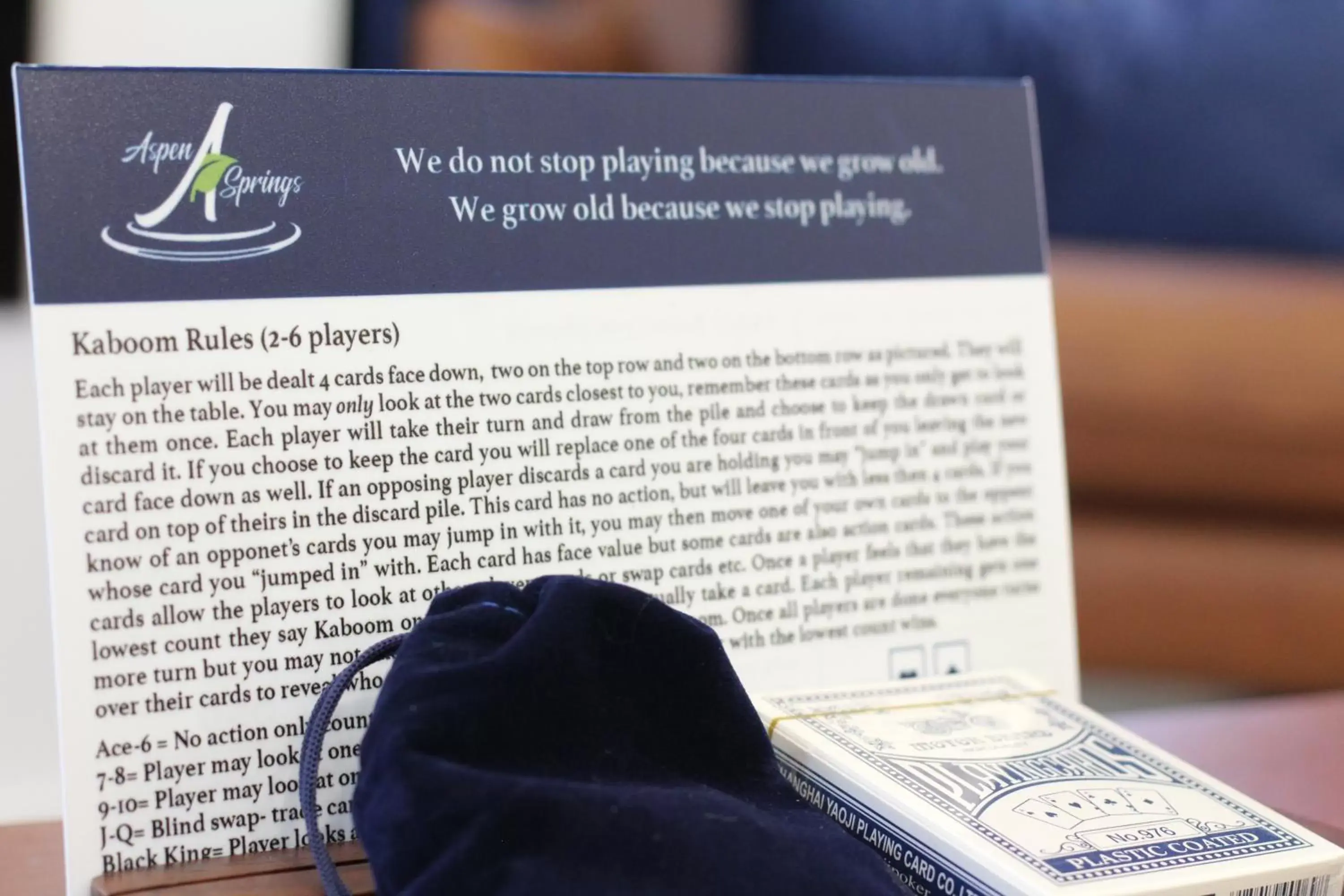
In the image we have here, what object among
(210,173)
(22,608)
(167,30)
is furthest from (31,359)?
(210,173)

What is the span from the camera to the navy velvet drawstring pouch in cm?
44

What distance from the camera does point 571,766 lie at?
1.61 feet

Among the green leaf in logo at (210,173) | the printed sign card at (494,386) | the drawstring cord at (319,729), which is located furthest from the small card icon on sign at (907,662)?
the green leaf in logo at (210,173)

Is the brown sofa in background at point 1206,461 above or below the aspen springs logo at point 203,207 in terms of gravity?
below

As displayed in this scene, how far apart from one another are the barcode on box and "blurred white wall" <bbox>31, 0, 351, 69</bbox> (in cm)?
121

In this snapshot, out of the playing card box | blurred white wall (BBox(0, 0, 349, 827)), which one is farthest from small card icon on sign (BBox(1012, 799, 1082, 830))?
blurred white wall (BBox(0, 0, 349, 827))

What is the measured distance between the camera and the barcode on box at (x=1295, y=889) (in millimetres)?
473

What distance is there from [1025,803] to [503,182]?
354 millimetres

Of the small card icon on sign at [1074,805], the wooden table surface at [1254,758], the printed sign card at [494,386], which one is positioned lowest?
the wooden table surface at [1254,758]

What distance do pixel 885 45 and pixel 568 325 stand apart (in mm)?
929

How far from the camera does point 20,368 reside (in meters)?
1.44

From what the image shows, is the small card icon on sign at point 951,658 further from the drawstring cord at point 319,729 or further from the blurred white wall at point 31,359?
the blurred white wall at point 31,359

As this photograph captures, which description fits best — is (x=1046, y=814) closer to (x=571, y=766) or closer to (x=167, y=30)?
(x=571, y=766)

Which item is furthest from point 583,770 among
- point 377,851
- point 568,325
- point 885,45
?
point 885,45
